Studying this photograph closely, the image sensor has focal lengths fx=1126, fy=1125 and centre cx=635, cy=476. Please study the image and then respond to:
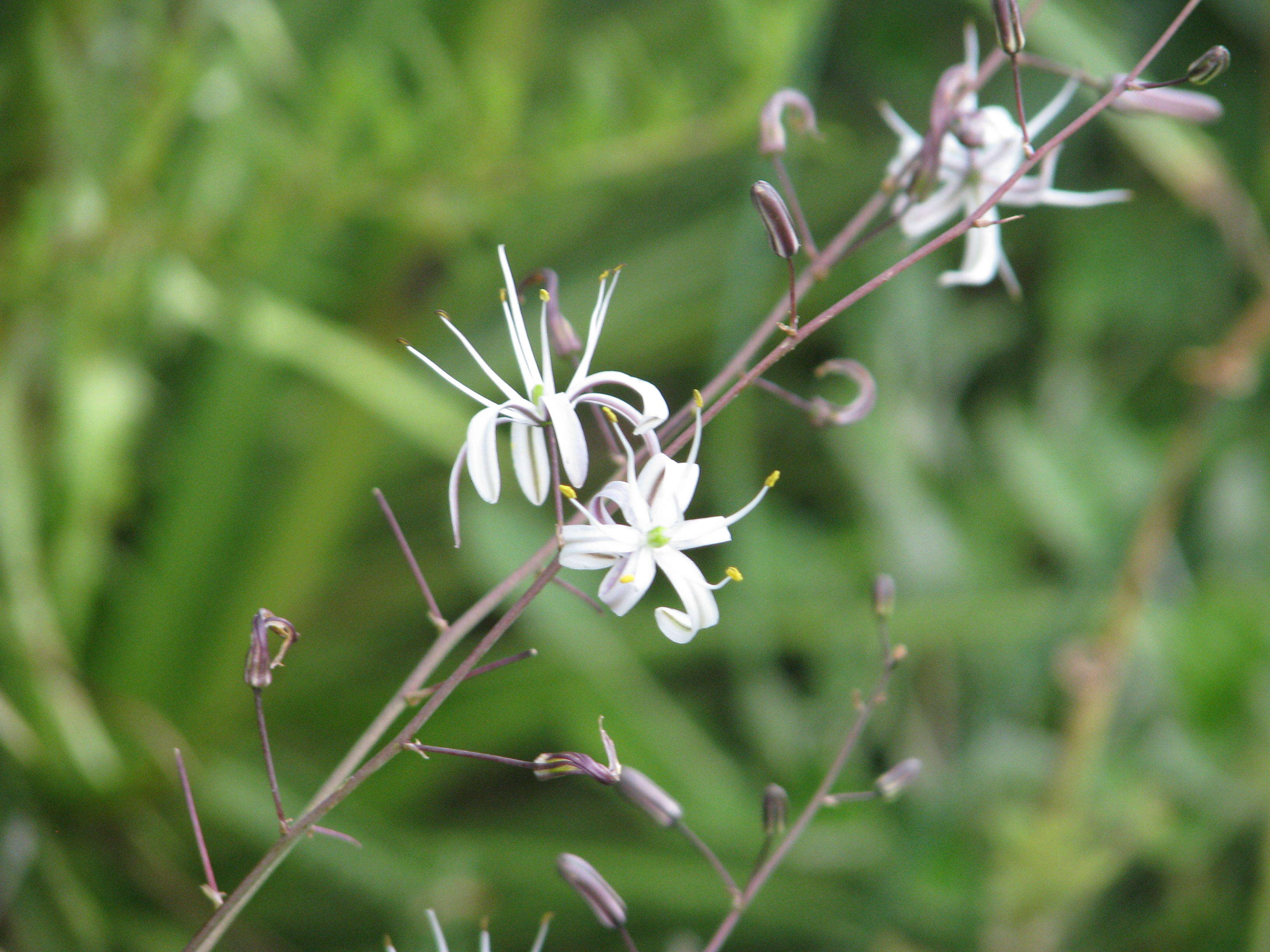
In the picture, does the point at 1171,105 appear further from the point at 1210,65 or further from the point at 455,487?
the point at 455,487

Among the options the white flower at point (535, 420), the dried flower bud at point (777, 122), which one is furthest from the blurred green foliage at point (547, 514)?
the white flower at point (535, 420)

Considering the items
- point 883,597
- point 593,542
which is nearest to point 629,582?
point 593,542

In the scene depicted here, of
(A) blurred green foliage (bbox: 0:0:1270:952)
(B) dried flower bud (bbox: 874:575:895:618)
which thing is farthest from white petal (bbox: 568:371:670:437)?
(A) blurred green foliage (bbox: 0:0:1270:952)

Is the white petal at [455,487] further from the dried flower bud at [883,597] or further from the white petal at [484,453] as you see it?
the dried flower bud at [883,597]

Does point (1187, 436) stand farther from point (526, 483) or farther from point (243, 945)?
point (243, 945)

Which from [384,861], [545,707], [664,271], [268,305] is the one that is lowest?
[384,861]

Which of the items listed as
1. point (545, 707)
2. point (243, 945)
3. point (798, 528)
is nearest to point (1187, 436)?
point (798, 528)
